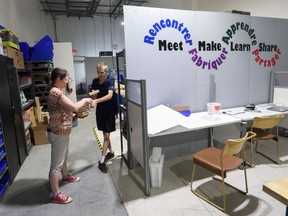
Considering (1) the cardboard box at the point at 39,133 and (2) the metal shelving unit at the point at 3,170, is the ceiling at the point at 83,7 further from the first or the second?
(2) the metal shelving unit at the point at 3,170

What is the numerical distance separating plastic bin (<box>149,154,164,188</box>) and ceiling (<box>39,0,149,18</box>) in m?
6.94

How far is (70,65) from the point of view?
5.17 meters

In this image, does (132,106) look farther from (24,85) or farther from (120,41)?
Result: (120,41)

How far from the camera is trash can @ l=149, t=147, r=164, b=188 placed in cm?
243

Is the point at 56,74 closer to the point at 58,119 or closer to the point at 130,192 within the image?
the point at 58,119

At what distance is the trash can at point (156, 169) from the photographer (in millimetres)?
2432

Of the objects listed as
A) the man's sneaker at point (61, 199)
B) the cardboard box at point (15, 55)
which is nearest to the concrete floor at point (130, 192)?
the man's sneaker at point (61, 199)

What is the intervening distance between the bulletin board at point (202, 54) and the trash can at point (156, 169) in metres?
0.75

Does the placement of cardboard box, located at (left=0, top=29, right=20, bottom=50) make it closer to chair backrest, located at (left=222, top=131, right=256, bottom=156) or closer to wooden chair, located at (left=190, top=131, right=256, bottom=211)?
wooden chair, located at (left=190, top=131, right=256, bottom=211)

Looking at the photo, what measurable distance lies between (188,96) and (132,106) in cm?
108

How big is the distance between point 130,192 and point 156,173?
1.21 ft

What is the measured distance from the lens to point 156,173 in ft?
8.11

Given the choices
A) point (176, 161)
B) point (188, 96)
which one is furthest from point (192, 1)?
point (176, 161)

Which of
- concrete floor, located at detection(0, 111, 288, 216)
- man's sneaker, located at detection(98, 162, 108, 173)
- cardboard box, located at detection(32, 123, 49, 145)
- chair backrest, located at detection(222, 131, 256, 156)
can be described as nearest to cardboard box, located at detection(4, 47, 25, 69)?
cardboard box, located at detection(32, 123, 49, 145)
